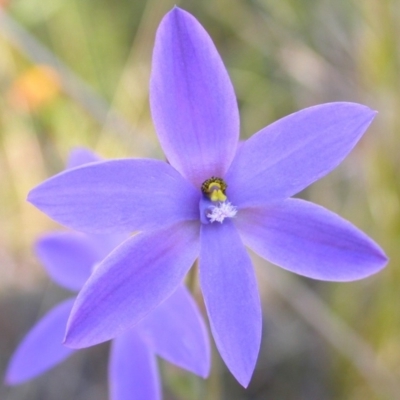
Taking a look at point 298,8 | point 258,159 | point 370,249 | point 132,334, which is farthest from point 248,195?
point 298,8

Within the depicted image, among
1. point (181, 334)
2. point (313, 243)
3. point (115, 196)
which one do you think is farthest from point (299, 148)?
point (181, 334)

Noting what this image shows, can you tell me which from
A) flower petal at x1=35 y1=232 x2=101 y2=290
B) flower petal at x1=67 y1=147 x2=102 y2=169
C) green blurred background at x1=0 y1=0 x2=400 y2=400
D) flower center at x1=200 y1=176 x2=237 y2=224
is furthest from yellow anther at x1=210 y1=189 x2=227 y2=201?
green blurred background at x1=0 y1=0 x2=400 y2=400

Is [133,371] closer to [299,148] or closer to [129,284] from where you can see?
[129,284]

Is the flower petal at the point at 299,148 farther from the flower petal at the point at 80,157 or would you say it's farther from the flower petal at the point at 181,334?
the flower petal at the point at 80,157

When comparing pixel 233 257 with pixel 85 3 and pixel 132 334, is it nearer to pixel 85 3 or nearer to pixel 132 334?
pixel 132 334

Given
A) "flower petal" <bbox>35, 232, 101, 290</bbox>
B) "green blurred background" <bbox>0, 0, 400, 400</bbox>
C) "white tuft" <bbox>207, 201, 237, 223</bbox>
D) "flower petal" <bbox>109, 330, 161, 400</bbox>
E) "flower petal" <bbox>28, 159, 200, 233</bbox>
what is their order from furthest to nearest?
"green blurred background" <bbox>0, 0, 400, 400</bbox>
"flower petal" <bbox>35, 232, 101, 290</bbox>
"flower petal" <bbox>109, 330, 161, 400</bbox>
"white tuft" <bbox>207, 201, 237, 223</bbox>
"flower petal" <bbox>28, 159, 200, 233</bbox>

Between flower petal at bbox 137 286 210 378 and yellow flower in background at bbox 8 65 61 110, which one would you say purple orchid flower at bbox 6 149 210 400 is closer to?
flower petal at bbox 137 286 210 378

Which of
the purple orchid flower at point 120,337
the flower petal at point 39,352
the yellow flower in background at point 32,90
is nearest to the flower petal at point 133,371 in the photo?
the purple orchid flower at point 120,337
